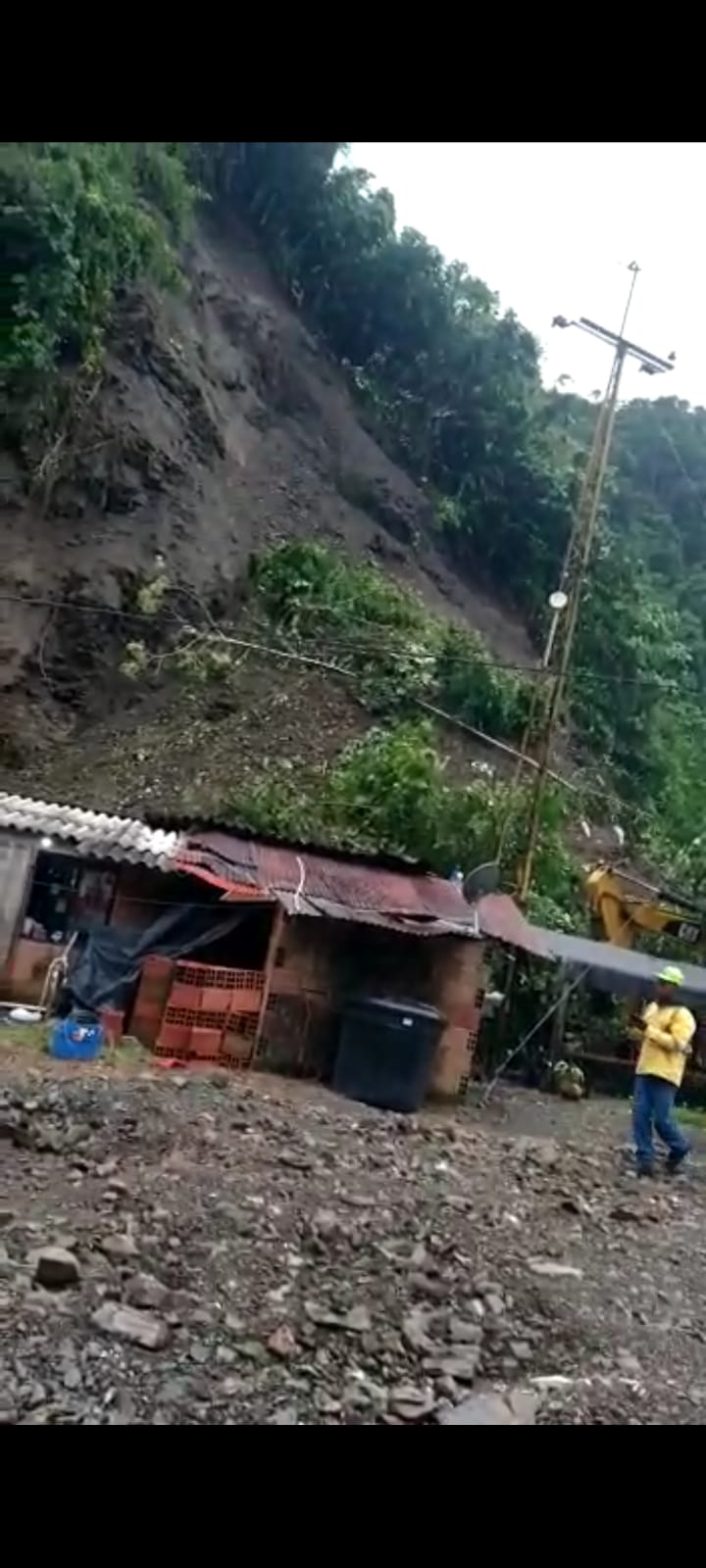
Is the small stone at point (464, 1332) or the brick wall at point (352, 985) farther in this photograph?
the brick wall at point (352, 985)

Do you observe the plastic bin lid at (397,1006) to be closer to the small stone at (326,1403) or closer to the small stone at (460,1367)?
the small stone at (460,1367)

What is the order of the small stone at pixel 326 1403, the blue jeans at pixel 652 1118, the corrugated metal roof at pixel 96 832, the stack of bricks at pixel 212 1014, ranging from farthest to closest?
1. the corrugated metal roof at pixel 96 832
2. the stack of bricks at pixel 212 1014
3. the blue jeans at pixel 652 1118
4. the small stone at pixel 326 1403

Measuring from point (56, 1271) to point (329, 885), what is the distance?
714 centimetres

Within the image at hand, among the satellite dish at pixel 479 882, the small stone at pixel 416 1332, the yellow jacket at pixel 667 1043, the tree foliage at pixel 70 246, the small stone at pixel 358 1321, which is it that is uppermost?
the tree foliage at pixel 70 246

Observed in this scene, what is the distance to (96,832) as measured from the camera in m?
12.2

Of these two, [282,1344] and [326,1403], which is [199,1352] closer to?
[282,1344]

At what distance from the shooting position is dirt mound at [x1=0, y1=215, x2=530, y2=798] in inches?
761

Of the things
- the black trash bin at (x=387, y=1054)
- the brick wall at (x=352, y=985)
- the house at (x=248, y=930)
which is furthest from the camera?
the brick wall at (x=352, y=985)

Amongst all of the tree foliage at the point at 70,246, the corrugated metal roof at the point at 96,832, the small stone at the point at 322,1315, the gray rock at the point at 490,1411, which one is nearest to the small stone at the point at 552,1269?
the small stone at the point at 322,1315

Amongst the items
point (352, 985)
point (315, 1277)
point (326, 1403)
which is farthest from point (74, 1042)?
point (326, 1403)

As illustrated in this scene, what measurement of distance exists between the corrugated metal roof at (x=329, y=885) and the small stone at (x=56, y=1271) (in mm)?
6044

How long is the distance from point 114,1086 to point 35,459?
1339 cm

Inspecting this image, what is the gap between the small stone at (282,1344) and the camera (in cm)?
406
